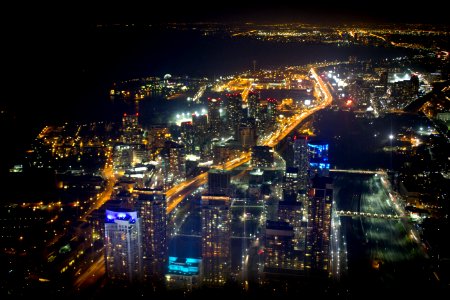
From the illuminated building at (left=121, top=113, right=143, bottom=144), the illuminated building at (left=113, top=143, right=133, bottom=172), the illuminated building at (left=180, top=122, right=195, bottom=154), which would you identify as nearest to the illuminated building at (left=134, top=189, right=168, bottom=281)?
the illuminated building at (left=113, top=143, right=133, bottom=172)

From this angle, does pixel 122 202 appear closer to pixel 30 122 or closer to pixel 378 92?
pixel 30 122

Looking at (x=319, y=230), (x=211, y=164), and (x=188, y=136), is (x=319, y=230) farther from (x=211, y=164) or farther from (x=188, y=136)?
(x=188, y=136)

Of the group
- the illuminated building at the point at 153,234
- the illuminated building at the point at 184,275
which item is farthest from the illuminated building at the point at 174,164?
the illuminated building at the point at 184,275

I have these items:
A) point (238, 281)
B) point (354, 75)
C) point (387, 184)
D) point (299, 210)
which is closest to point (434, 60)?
point (387, 184)

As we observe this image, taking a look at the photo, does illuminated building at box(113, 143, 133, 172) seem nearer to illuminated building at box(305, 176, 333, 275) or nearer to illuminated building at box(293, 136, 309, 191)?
illuminated building at box(293, 136, 309, 191)

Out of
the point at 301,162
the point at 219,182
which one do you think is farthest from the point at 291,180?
the point at 219,182

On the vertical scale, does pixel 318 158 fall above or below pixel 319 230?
above
